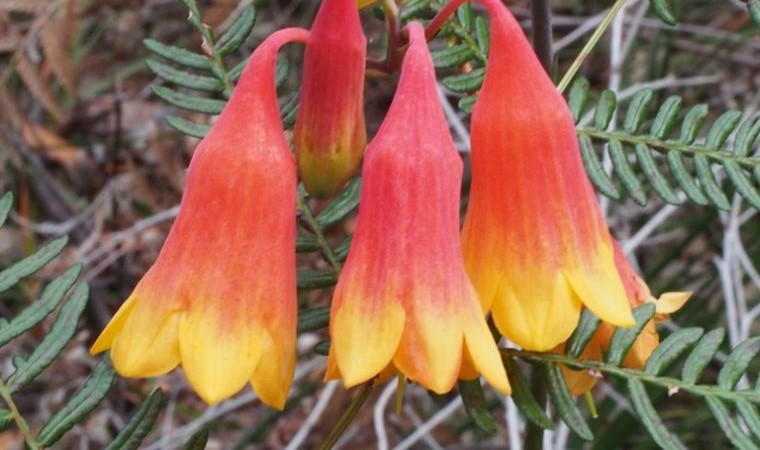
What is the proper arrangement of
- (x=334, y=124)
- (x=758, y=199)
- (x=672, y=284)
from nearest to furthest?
(x=334, y=124) < (x=758, y=199) < (x=672, y=284)

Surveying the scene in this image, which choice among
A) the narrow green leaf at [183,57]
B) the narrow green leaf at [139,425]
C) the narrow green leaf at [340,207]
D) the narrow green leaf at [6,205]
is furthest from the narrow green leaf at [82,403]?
the narrow green leaf at [183,57]

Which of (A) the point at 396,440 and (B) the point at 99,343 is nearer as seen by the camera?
(B) the point at 99,343

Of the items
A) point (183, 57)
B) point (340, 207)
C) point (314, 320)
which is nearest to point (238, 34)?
point (183, 57)

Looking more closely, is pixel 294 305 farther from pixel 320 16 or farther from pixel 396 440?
pixel 396 440

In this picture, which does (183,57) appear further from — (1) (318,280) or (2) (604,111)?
(2) (604,111)

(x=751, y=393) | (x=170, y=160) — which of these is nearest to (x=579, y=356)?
(x=751, y=393)
